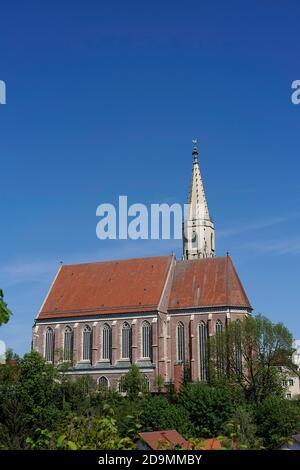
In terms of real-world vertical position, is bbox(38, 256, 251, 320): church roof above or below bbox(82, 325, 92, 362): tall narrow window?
above

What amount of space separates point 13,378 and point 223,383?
67.7 feet

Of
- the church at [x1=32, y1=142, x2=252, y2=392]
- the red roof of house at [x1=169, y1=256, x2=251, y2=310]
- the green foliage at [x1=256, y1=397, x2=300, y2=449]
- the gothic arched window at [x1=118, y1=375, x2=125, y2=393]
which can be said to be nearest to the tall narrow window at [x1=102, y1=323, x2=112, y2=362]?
the church at [x1=32, y1=142, x2=252, y2=392]

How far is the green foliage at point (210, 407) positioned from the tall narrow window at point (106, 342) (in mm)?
22999

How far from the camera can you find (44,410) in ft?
159

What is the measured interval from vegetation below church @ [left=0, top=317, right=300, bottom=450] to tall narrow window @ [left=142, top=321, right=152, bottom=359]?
4389mm

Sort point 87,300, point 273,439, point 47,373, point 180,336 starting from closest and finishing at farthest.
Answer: point 273,439 < point 47,373 < point 180,336 < point 87,300

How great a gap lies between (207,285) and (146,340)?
9.31m

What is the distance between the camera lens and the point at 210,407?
1823 inches

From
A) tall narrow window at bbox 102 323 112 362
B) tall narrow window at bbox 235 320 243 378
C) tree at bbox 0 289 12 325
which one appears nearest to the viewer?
tree at bbox 0 289 12 325

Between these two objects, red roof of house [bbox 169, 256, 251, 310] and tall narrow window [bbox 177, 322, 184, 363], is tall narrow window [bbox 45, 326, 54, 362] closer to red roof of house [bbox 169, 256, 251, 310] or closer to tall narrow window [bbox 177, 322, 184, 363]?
red roof of house [bbox 169, 256, 251, 310]

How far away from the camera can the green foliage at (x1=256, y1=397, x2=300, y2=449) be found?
141 feet

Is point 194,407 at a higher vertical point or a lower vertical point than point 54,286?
lower
